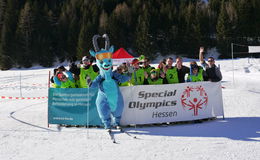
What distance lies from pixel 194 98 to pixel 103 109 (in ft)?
7.51

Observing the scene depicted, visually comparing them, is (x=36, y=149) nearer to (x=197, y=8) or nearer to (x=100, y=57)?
(x=100, y=57)

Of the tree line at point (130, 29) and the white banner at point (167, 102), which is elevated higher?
the tree line at point (130, 29)

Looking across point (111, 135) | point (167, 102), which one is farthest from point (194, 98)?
point (111, 135)

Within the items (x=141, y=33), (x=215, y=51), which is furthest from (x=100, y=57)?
(x=215, y=51)

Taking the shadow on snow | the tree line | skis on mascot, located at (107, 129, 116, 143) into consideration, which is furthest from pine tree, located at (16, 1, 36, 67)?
the shadow on snow

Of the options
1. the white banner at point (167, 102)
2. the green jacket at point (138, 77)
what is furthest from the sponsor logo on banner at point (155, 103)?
the green jacket at point (138, 77)

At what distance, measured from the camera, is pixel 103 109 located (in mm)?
5883

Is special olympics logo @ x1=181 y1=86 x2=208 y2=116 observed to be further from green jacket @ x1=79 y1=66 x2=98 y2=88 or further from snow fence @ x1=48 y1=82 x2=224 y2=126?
green jacket @ x1=79 y1=66 x2=98 y2=88

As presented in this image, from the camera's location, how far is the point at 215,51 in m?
41.6

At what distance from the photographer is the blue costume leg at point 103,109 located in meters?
5.89

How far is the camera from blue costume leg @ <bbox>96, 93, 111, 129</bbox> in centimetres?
589

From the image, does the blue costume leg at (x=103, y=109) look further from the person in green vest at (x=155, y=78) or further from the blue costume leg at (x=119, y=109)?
the person in green vest at (x=155, y=78)

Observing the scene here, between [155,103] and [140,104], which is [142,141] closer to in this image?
[140,104]

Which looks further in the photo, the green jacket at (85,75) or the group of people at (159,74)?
the green jacket at (85,75)
